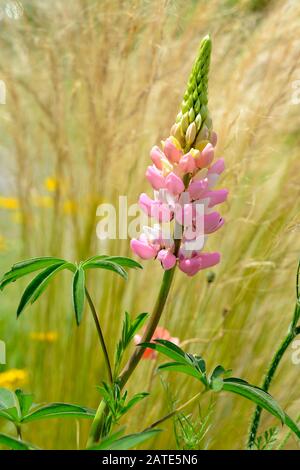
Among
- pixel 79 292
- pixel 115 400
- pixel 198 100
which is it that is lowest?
pixel 115 400

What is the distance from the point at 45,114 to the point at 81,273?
3.72 ft

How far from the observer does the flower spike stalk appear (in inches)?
Answer: 35.2

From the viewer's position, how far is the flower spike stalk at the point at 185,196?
2.93 feet

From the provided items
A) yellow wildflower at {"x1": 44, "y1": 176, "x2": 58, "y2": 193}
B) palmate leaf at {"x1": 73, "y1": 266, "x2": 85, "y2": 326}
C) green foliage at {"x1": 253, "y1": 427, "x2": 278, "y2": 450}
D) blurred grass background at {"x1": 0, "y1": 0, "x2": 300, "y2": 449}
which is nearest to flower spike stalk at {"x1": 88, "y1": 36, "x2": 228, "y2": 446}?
palmate leaf at {"x1": 73, "y1": 266, "x2": 85, "y2": 326}

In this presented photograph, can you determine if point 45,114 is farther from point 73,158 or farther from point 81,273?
point 81,273

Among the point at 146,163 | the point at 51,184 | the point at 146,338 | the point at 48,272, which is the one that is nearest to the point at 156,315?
the point at 146,338

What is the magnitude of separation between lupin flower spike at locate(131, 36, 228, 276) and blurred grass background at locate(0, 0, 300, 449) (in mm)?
557

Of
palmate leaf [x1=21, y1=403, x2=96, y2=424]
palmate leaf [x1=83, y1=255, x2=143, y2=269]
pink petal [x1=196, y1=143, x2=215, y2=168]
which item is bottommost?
palmate leaf [x1=21, y1=403, x2=96, y2=424]

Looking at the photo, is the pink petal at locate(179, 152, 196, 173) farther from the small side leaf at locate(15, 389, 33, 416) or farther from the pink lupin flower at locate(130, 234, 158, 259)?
the small side leaf at locate(15, 389, 33, 416)

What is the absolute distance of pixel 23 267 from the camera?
0.85 m

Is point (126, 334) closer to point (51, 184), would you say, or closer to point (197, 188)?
point (197, 188)

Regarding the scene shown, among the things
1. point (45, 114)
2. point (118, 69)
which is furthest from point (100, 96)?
point (45, 114)

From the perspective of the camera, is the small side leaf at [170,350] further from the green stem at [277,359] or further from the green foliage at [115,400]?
the green stem at [277,359]

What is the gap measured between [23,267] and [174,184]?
7.6 inches
